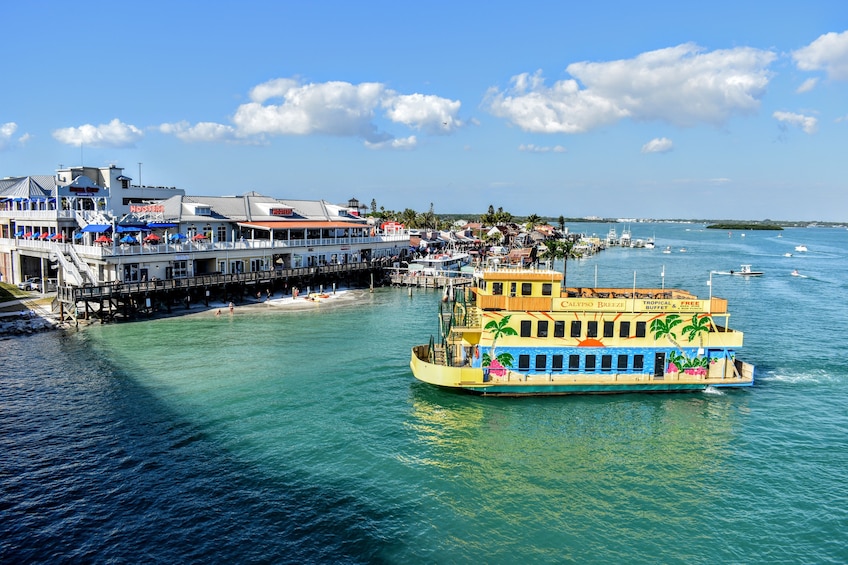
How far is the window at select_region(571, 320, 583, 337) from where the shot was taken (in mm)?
38812

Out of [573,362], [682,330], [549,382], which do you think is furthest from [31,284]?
[682,330]

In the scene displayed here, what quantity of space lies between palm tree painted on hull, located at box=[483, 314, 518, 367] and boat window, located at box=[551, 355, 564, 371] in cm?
286

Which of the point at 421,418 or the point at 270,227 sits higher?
the point at 270,227

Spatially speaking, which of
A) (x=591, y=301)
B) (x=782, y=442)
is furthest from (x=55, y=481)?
(x=782, y=442)

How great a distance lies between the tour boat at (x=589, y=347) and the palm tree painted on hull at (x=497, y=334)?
0.06 metres

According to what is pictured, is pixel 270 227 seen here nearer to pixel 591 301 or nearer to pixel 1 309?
pixel 1 309

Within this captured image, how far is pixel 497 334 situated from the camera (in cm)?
3847

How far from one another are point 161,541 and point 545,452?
17652mm

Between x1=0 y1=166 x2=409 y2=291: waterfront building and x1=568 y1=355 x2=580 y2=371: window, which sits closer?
x1=568 y1=355 x2=580 y2=371: window

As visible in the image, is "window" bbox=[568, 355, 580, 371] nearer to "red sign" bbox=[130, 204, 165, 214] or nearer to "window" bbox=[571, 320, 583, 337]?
"window" bbox=[571, 320, 583, 337]

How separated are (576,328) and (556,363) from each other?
2543 mm

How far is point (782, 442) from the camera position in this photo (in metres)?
32.5

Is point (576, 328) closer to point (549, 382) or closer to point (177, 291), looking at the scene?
point (549, 382)

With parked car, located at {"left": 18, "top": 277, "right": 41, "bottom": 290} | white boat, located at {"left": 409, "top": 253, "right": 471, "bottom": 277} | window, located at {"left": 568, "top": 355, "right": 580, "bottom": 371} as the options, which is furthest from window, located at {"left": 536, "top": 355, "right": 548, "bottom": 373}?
parked car, located at {"left": 18, "top": 277, "right": 41, "bottom": 290}
